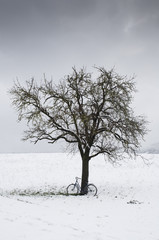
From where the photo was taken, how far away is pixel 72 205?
13.7 metres

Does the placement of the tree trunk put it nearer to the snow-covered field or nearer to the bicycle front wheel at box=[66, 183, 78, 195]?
the bicycle front wheel at box=[66, 183, 78, 195]

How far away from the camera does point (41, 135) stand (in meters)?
17.1

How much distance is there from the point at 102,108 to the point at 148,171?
15935mm

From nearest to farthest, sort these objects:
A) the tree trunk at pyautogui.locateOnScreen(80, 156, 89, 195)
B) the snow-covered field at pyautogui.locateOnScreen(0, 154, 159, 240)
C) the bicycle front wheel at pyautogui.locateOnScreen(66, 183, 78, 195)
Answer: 1. the snow-covered field at pyautogui.locateOnScreen(0, 154, 159, 240)
2. the tree trunk at pyautogui.locateOnScreen(80, 156, 89, 195)
3. the bicycle front wheel at pyautogui.locateOnScreen(66, 183, 78, 195)

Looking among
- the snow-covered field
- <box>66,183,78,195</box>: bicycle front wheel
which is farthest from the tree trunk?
the snow-covered field

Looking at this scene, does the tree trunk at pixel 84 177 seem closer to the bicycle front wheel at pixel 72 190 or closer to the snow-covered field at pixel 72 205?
the bicycle front wheel at pixel 72 190

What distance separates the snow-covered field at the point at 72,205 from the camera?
22.9 ft

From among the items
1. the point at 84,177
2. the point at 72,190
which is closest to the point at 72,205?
Answer: the point at 84,177

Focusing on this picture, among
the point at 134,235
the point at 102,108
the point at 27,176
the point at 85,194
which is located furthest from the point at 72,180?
the point at 134,235

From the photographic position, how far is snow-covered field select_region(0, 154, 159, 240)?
22.9 feet

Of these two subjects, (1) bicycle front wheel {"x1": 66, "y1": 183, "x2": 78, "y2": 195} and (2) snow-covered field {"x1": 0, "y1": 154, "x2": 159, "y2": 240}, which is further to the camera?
(1) bicycle front wheel {"x1": 66, "y1": 183, "x2": 78, "y2": 195}

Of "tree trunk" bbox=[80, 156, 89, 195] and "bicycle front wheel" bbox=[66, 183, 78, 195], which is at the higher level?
"tree trunk" bbox=[80, 156, 89, 195]

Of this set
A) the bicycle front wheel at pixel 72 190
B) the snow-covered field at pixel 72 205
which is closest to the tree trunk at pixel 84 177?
the bicycle front wheel at pixel 72 190

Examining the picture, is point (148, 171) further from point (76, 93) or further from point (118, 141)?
point (76, 93)
